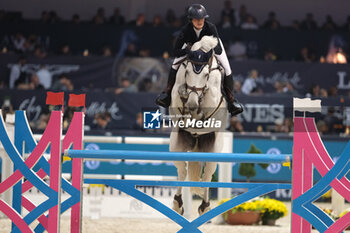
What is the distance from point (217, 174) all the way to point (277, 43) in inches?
171

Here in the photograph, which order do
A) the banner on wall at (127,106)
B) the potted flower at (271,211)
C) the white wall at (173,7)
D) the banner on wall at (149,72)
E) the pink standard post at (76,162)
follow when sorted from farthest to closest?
1. the white wall at (173,7)
2. the banner on wall at (149,72)
3. the banner on wall at (127,106)
4. the potted flower at (271,211)
5. the pink standard post at (76,162)

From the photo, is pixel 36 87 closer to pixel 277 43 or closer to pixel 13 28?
pixel 13 28

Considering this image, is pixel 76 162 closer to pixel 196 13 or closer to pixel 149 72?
pixel 196 13

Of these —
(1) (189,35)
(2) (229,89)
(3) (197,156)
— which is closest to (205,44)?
(1) (189,35)

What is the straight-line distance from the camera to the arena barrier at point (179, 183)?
12.9 ft

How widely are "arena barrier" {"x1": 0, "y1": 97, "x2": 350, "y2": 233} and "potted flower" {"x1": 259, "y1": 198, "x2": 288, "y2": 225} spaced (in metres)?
3.74

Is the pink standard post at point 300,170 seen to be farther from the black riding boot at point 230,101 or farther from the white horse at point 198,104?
the black riding boot at point 230,101

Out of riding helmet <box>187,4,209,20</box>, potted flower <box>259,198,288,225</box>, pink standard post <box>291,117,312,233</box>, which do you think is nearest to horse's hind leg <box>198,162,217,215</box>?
riding helmet <box>187,4,209,20</box>

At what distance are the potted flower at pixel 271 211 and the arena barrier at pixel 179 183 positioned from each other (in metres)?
3.74

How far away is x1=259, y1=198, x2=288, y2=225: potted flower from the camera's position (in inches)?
312

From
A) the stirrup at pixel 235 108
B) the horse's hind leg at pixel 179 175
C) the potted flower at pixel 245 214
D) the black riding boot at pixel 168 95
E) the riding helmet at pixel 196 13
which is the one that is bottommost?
the potted flower at pixel 245 214

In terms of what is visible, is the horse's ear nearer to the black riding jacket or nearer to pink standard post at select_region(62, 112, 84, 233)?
the black riding jacket

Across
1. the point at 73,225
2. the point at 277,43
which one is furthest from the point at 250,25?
the point at 73,225

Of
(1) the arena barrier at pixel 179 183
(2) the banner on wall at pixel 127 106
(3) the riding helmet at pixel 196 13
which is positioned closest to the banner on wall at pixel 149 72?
(2) the banner on wall at pixel 127 106
